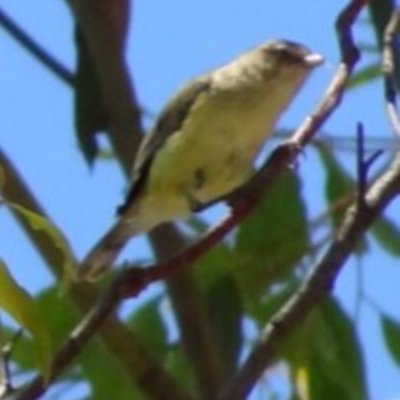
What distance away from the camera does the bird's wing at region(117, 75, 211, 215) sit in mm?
1791

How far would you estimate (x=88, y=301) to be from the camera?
158 centimetres

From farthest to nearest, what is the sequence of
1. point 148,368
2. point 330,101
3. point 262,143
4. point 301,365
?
point 262,143 < point 301,365 < point 148,368 < point 330,101

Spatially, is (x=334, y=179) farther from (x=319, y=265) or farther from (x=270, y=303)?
(x=319, y=265)

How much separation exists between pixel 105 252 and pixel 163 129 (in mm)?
147

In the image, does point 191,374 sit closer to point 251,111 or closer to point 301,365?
point 301,365

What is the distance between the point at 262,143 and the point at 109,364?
0.27 meters

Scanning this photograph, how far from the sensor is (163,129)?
1.82 metres

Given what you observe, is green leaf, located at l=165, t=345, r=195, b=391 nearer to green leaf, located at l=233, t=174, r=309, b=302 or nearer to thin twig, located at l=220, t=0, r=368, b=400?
green leaf, located at l=233, t=174, r=309, b=302

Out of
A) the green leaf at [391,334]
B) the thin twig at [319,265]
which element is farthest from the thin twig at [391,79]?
the green leaf at [391,334]

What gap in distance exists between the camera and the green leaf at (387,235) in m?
1.72

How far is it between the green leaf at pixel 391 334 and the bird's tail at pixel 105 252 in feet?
0.88

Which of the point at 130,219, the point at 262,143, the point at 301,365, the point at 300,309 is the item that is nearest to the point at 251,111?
the point at 262,143

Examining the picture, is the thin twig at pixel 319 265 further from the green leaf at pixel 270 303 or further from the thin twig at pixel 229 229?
the green leaf at pixel 270 303

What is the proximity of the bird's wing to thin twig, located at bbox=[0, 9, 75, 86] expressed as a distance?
105mm
